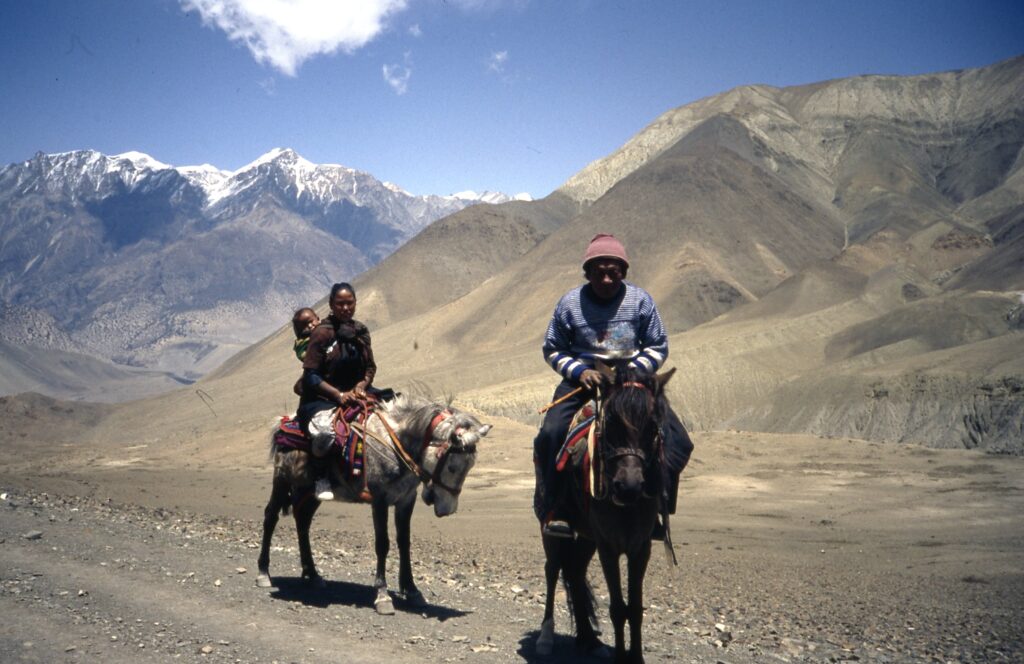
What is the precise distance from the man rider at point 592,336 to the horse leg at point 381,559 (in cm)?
216

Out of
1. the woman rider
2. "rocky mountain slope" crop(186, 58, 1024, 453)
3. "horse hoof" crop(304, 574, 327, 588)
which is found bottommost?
"horse hoof" crop(304, 574, 327, 588)

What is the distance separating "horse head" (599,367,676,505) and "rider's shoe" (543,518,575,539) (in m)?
0.85

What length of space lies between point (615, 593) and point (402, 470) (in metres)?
3.14

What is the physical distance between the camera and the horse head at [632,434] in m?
6.01

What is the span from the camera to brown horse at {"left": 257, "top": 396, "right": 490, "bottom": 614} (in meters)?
8.34

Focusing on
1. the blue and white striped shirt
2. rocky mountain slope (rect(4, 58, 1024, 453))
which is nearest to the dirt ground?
the blue and white striped shirt

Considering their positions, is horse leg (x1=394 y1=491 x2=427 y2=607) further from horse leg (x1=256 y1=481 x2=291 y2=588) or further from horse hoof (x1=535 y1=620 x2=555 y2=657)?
horse hoof (x1=535 y1=620 x2=555 y2=657)

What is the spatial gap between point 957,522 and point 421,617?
17784 mm

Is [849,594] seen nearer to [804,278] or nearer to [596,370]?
[596,370]

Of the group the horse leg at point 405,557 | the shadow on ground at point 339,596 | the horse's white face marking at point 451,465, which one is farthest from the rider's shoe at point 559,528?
the horse leg at point 405,557

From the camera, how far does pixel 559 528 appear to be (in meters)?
6.89

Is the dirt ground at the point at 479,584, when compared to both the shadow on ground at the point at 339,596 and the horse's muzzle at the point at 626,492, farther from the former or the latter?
the horse's muzzle at the point at 626,492

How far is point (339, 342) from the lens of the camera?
8.93 m

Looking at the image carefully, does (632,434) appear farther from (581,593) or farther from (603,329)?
(581,593)
